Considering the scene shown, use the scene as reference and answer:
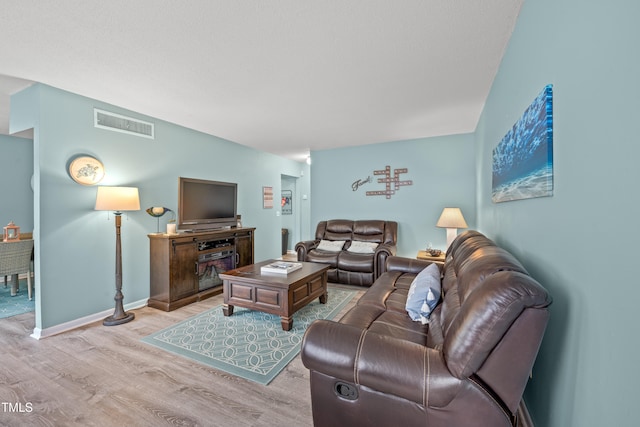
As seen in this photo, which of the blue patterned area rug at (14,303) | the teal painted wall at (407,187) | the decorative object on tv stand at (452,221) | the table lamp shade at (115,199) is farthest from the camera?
the teal painted wall at (407,187)

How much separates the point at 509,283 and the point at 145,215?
395 cm

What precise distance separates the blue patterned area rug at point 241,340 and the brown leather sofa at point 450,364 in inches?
37.6

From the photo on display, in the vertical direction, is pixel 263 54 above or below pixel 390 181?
above

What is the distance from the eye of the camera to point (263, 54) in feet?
7.04

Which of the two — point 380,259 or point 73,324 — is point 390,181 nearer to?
point 380,259

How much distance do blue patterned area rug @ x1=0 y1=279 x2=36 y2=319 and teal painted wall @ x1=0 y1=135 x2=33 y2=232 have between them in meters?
1.15

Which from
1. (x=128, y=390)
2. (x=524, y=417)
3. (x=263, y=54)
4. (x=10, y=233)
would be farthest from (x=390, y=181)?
(x=10, y=233)

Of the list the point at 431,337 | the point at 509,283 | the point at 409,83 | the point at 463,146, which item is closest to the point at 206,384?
the point at 431,337

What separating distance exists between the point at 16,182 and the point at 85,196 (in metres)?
3.02

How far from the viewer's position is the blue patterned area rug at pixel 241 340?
2086mm

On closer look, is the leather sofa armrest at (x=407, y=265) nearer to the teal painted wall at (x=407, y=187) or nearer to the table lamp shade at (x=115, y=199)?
the teal painted wall at (x=407, y=187)

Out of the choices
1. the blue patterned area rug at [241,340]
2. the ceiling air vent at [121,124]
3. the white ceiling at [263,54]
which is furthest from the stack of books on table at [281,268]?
the ceiling air vent at [121,124]

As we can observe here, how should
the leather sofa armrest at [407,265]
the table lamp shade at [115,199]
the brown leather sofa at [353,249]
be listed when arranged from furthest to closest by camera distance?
the brown leather sofa at [353,249] → the leather sofa armrest at [407,265] → the table lamp shade at [115,199]

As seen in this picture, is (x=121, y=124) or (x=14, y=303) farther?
(x=14, y=303)
